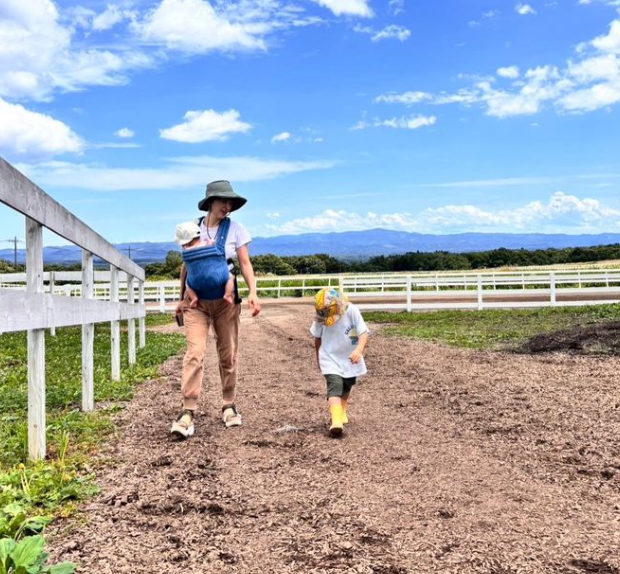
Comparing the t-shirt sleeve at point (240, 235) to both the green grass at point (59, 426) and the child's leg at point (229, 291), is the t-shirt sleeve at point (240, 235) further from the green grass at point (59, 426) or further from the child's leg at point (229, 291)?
the green grass at point (59, 426)

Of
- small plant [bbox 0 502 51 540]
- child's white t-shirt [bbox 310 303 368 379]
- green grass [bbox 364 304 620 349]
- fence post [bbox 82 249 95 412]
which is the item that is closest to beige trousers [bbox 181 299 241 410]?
child's white t-shirt [bbox 310 303 368 379]

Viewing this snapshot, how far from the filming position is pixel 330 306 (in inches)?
214

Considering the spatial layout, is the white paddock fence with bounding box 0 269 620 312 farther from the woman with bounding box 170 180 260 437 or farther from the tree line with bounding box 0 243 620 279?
the tree line with bounding box 0 243 620 279

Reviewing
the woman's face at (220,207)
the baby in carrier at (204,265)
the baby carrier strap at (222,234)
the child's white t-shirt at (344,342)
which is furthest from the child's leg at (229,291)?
the child's white t-shirt at (344,342)

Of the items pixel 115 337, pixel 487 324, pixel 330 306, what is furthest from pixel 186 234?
pixel 487 324

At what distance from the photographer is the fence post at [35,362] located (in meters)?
4.23

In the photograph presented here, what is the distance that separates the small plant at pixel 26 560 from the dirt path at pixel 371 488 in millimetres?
198

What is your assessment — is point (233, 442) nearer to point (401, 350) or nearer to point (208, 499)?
point (208, 499)

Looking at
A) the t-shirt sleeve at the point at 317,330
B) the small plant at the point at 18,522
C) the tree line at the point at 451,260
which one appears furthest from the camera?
the tree line at the point at 451,260

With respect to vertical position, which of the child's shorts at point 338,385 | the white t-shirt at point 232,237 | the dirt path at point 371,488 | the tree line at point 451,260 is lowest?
the dirt path at point 371,488

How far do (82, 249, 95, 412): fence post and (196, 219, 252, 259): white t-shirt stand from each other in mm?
1374

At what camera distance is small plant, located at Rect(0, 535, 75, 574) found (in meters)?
2.51

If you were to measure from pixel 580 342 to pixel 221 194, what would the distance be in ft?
25.3

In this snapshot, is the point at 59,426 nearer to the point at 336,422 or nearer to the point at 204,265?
the point at 204,265
